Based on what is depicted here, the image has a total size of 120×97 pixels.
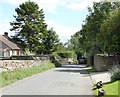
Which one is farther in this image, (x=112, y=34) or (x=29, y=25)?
(x=29, y=25)

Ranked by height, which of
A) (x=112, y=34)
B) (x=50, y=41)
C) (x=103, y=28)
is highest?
(x=50, y=41)

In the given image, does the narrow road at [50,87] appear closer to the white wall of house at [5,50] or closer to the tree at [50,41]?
the white wall of house at [5,50]

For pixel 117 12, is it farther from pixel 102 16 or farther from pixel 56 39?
pixel 56 39

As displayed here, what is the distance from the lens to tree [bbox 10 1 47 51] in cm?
4934

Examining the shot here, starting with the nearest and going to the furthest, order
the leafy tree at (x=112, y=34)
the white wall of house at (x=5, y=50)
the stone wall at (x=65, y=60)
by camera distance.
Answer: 1. the leafy tree at (x=112, y=34)
2. the white wall of house at (x=5, y=50)
3. the stone wall at (x=65, y=60)

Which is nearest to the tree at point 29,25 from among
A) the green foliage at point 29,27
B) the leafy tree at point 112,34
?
the green foliage at point 29,27

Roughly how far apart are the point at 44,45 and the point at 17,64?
37.9 metres

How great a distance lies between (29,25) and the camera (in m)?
48.3

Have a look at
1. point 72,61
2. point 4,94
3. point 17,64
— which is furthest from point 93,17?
point 72,61

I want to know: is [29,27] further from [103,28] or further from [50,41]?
[103,28]

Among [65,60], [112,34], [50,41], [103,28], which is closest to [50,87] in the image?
[112,34]

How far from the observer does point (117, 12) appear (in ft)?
67.1

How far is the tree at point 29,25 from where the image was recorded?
4934 centimetres

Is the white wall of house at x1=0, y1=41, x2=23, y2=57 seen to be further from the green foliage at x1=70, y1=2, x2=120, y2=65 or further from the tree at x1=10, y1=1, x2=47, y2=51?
the green foliage at x1=70, y1=2, x2=120, y2=65
